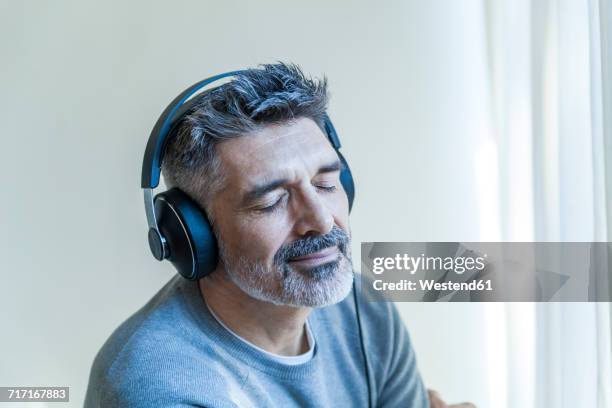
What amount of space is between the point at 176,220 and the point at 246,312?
210mm

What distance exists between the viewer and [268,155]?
106 centimetres

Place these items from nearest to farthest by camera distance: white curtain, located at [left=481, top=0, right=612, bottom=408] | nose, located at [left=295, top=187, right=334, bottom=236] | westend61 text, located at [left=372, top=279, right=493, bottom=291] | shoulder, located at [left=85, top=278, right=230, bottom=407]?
shoulder, located at [left=85, top=278, right=230, bottom=407], nose, located at [left=295, top=187, right=334, bottom=236], white curtain, located at [left=481, top=0, right=612, bottom=408], westend61 text, located at [left=372, top=279, right=493, bottom=291]

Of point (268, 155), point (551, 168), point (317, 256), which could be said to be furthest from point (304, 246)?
point (551, 168)

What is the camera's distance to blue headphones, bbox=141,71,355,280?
103 centimetres

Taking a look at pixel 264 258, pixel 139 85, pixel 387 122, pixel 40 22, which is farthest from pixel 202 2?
pixel 264 258

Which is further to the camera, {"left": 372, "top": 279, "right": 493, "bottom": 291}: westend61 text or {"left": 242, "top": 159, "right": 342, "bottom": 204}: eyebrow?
{"left": 372, "top": 279, "right": 493, "bottom": 291}: westend61 text

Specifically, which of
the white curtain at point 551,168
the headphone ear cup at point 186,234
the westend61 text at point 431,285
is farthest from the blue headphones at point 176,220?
the white curtain at point 551,168

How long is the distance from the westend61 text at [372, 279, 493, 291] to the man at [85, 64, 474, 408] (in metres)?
0.41

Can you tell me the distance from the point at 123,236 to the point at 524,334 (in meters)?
0.99

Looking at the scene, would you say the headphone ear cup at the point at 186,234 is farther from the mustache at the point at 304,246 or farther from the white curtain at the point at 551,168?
the white curtain at the point at 551,168

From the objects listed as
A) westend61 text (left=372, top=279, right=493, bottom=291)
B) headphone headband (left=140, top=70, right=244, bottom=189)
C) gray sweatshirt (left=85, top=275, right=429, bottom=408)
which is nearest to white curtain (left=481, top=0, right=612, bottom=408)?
westend61 text (left=372, top=279, right=493, bottom=291)

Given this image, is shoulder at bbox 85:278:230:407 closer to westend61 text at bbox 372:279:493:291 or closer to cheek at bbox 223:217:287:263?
cheek at bbox 223:217:287:263

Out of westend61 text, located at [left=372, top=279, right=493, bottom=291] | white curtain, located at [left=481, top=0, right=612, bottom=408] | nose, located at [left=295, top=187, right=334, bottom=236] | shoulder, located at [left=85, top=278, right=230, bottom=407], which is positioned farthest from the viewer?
westend61 text, located at [left=372, top=279, right=493, bottom=291]

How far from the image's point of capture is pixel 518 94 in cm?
144
